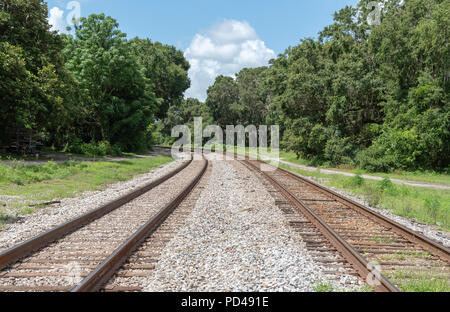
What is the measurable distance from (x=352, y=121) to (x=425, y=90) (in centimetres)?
691

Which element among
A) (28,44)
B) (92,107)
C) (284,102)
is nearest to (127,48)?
(92,107)

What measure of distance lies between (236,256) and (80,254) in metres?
2.49

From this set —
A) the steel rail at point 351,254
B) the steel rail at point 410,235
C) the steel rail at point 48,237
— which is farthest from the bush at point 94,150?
the steel rail at point 351,254

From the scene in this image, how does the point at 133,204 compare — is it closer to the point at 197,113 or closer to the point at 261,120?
the point at 261,120

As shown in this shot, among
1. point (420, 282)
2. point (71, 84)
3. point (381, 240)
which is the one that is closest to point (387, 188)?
point (381, 240)

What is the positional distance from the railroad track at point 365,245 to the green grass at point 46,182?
6.83m

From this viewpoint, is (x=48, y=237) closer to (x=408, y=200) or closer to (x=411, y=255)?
(x=411, y=255)

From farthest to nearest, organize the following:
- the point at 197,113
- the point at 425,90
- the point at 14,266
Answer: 1. the point at 197,113
2. the point at 425,90
3. the point at 14,266

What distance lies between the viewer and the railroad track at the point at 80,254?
4082 mm

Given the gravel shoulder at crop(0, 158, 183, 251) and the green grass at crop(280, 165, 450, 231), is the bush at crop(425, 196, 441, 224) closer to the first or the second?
the green grass at crop(280, 165, 450, 231)

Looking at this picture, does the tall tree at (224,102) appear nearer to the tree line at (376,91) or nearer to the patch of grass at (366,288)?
the tree line at (376,91)

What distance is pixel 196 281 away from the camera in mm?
4246

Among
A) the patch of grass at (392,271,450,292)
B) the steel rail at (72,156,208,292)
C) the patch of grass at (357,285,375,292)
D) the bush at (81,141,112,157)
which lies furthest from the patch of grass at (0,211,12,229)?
the bush at (81,141,112,157)

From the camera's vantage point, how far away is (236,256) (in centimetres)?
519
